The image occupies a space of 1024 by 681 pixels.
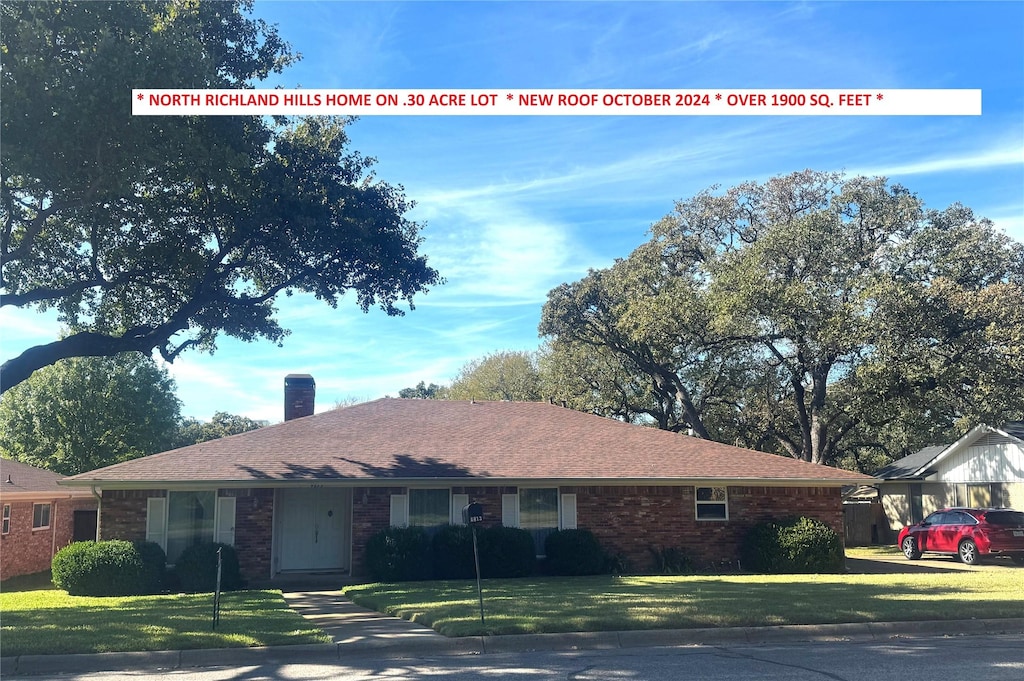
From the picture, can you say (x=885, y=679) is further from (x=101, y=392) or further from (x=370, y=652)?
(x=101, y=392)

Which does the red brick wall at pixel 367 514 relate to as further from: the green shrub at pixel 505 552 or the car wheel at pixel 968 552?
the car wheel at pixel 968 552

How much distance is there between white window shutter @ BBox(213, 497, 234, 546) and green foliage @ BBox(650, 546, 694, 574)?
10.1m

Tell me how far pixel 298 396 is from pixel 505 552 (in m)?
9.02

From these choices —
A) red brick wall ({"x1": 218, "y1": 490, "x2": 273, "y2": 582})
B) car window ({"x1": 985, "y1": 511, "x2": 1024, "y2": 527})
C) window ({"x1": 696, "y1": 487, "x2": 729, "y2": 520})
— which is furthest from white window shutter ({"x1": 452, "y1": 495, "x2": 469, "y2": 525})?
car window ({"x1": 985, "y1": 511, "x2": 1024, "y2": 527})

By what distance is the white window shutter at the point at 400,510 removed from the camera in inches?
819

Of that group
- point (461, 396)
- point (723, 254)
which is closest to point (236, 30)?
point (723, 254)

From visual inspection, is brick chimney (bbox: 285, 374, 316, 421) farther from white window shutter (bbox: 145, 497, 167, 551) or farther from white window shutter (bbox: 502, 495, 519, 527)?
white window shutter (bbox: 502, 495, 519, 527)

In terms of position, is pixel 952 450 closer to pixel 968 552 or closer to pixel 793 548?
pixel 968 552

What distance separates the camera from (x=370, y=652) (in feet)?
35.7

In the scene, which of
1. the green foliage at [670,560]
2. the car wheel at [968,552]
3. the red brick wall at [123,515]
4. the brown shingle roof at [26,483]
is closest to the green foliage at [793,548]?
the green foliage at [670,560]

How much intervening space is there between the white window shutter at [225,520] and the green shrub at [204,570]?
32.8 inches

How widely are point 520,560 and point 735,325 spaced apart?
16436mm

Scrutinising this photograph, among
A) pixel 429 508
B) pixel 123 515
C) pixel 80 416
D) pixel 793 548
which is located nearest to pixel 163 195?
pixel 123 515

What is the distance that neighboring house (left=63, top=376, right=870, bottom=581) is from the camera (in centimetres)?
1986
